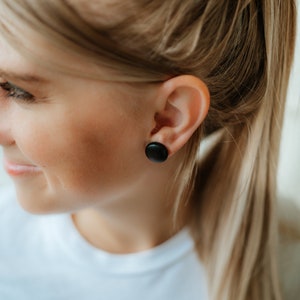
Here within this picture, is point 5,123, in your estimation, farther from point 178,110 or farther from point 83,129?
point 178,110

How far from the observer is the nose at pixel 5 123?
2.23 feet

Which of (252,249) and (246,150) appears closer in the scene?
(246,150)

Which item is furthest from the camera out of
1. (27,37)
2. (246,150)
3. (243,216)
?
(243,216)

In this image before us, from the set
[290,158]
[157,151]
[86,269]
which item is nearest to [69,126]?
[157,151]

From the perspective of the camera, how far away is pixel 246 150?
0.85 metres

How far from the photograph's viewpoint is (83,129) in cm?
67

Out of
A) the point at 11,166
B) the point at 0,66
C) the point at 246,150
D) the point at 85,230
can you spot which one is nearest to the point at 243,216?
the point at 246,150

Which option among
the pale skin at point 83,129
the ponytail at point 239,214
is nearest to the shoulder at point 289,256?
the ponytail at point 239,214

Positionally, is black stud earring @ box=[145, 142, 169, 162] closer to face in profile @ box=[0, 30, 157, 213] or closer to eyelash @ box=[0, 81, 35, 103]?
face in profile @ box=[0, 30, 157, 213]

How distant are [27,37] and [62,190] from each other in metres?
0.25

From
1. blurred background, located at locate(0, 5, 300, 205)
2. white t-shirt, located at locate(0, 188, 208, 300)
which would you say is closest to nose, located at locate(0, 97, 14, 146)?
white t-shirt, located at locate(0, 188, 208, 300)

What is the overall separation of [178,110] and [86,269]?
0.41 meters

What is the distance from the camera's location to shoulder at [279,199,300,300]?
102 cm

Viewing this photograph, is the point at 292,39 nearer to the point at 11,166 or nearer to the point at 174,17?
the point at 174,17
